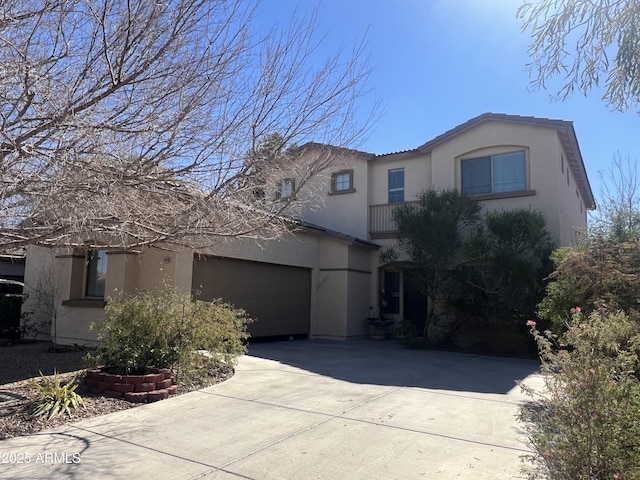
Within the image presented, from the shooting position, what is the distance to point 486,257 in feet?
45.9

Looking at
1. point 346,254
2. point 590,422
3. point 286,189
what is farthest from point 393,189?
point 590,422

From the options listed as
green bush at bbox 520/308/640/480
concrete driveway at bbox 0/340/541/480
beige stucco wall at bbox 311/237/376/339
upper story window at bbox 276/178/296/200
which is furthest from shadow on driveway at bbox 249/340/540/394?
green bush at bbox 520/308/640/480

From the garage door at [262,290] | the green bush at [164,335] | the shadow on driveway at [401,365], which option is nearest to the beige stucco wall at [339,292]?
the garage door at [262,290]

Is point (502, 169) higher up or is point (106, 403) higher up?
point (502, 169)

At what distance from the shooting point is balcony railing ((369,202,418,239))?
17953 millimetres

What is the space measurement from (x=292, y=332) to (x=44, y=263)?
772 centimetres

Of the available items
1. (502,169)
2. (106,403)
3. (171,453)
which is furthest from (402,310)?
(171,453)

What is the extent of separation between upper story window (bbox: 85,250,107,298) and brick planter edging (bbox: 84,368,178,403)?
5.95 m

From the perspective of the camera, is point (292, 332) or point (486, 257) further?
point (292, 332)

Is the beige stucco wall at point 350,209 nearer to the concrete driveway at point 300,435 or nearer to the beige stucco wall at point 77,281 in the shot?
the beige stucco wall at point 77,281

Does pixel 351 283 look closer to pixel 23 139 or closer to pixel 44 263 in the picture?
pixel 44 263

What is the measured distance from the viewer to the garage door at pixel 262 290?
41.9ft

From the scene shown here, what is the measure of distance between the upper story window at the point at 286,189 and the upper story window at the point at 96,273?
6890mm

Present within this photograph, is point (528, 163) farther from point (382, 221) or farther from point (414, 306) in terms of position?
point (414, 306)
